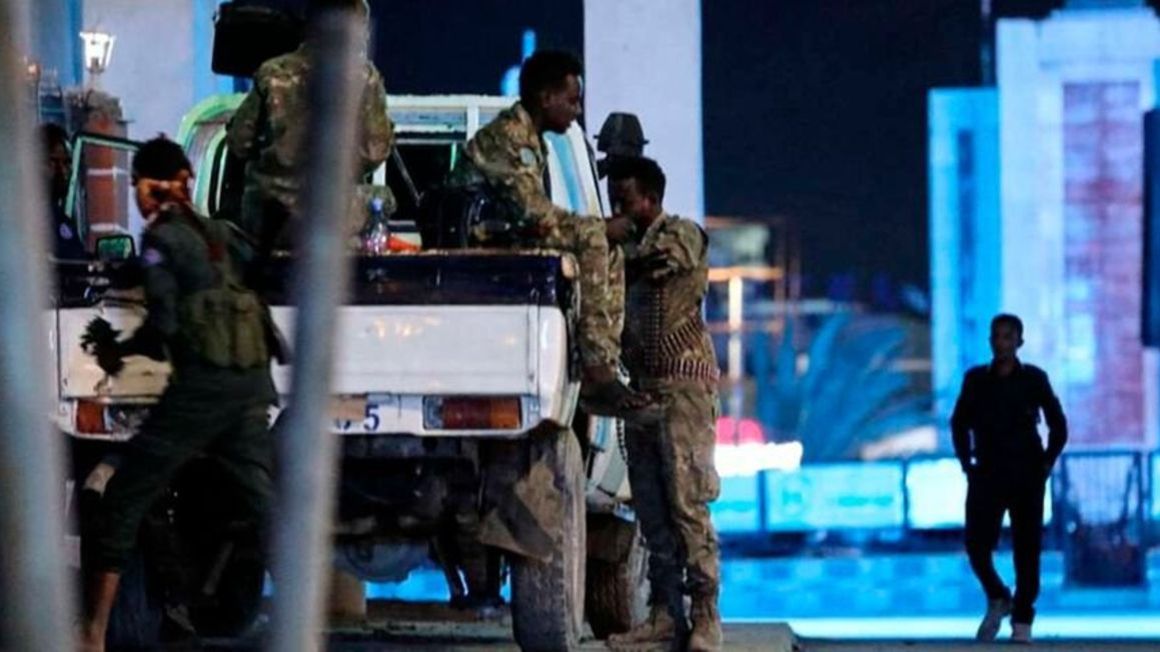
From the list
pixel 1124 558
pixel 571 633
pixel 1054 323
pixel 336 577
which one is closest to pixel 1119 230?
pixel 1054 323

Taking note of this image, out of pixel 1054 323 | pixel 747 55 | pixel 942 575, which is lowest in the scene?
pixel 942 575

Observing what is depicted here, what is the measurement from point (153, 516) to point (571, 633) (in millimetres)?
1406

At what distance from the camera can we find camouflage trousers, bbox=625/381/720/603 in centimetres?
863

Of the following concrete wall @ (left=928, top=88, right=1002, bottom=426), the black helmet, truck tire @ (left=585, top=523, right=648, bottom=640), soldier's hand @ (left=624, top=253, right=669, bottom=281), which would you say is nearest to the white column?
concrete wall @ (left=928, top=88, right=1002, bottom=426)

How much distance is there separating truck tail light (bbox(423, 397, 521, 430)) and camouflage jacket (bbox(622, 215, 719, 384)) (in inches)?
46.3

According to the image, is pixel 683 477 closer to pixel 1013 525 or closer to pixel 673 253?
pixel 673 253

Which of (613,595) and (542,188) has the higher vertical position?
(542,188)

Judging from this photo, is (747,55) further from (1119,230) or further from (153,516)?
(153,516)

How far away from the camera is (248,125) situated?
8.32m

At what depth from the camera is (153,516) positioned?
321 inches

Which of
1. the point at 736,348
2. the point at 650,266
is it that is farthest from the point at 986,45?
the point at 650,266

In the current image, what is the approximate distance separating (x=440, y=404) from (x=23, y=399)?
4.47 meters

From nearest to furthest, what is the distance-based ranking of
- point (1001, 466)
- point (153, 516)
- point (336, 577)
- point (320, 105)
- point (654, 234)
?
point (320, 105) → point (153, 516) → point (654, 234) → point (336, 577) → point (1001, 466)

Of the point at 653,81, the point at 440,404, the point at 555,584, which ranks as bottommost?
the point at 555,584
